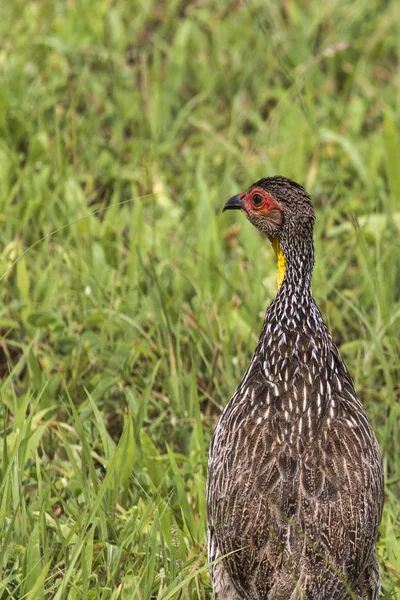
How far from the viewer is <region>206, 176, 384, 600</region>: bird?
4008 millimetres

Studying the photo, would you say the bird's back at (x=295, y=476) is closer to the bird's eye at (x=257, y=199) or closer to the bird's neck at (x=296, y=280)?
the bird's neck at (x=296, y=280)

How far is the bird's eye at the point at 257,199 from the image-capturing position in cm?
459

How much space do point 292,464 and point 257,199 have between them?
43.3 inches

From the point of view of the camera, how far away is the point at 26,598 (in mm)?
3891

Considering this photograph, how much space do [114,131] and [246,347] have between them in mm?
2377

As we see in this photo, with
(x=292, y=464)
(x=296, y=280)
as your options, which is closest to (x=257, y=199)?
(x=296, y=280)

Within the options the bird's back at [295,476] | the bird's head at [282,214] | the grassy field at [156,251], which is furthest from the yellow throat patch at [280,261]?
the grassy field at [156,251]

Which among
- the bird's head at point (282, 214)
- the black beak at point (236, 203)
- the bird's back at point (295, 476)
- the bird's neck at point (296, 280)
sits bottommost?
the bird's back at point (295, 476)

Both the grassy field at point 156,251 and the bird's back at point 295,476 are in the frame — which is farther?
the grassy field at point 156,251

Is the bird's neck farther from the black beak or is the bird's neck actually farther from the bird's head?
the black beak

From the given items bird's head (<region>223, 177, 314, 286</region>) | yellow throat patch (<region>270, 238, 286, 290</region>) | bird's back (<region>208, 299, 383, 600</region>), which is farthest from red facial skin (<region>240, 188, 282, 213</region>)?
bird's back (<region>208, 299, 383, 600</region>)

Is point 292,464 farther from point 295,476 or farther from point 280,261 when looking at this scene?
point 280,261

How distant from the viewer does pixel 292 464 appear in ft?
13.5

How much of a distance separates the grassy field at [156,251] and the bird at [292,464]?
23 cm
